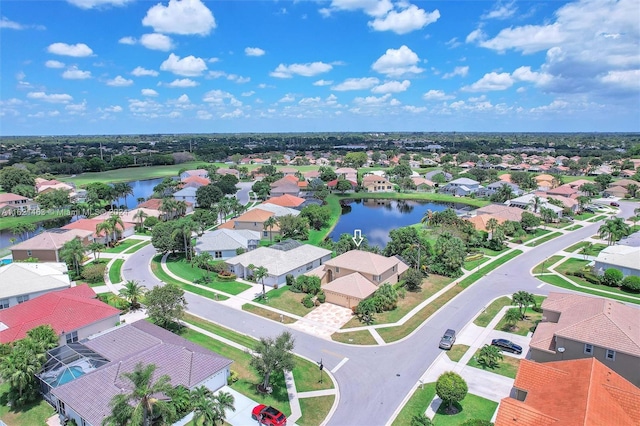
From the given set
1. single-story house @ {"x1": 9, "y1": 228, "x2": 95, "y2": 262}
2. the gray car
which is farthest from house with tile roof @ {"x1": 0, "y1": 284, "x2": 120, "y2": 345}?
the gray car

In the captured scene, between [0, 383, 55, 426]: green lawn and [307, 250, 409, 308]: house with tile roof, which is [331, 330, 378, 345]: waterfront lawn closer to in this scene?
[307, 250, 409, 308]: house with tile roof

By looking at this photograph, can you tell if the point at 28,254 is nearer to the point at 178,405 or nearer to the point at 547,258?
the point at 178,405

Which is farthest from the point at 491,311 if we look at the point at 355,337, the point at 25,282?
the point at 25,282

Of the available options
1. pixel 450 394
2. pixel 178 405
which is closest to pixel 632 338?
pixel 450 394

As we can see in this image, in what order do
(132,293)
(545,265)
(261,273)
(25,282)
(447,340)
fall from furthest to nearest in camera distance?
(545,265) < (261,273) < (25,282) < (132,293) < (447,340)

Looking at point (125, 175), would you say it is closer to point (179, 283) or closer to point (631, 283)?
point (179, 283)

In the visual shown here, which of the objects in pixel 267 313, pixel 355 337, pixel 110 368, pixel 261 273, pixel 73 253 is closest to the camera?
pixel 110 368

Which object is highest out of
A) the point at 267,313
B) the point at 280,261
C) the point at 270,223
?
the point at 270,223
